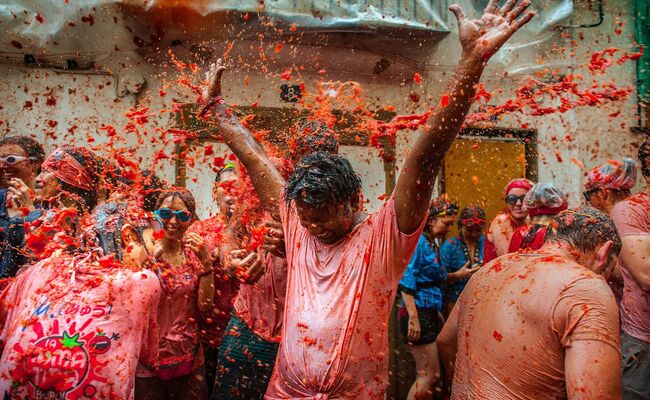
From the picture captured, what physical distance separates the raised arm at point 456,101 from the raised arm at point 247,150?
1.03 meters

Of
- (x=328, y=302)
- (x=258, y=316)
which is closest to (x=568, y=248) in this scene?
(x=328, y=302)

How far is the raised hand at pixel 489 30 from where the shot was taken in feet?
8.30

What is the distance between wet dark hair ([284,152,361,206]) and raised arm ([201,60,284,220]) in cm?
48

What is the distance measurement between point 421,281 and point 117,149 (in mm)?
3765

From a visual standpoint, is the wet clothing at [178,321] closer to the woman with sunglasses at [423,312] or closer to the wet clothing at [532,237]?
the woman with sunglasses at [423,312]

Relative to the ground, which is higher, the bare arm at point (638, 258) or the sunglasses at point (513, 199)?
the sunglasses at point (513, 199)

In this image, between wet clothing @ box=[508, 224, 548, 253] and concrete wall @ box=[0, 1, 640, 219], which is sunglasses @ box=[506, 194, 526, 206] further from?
concrete wall @ box=[0, 1, 640, 219]

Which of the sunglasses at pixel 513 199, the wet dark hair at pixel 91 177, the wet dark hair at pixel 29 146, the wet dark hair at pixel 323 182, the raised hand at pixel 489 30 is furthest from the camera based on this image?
the sunglasses at pixel 513 199

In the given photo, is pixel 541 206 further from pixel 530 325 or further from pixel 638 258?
pixel 530 325

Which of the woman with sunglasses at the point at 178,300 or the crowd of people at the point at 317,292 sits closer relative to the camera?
the crowd of people at the point at 317,292

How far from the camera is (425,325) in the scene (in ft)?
19.8

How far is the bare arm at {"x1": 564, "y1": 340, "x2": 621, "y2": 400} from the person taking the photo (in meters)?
2.56

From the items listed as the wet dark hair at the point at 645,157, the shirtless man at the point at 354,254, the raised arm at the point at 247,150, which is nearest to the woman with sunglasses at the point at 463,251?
the wet dark hair at the point at 645,157

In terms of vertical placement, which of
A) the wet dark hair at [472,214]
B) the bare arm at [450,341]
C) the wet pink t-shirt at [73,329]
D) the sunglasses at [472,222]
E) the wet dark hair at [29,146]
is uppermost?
the wet dark hair at [29,146]
